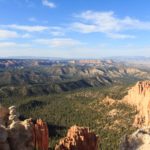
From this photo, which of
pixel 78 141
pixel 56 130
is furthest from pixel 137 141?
pixel 56 130

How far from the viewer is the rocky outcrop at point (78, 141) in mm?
69562

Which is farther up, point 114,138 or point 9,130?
point 9,130

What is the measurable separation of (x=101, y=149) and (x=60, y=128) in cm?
5167

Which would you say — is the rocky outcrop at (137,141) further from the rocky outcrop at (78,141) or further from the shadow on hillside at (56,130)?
the shadow on hillside at (56,130)

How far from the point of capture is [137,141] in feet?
160

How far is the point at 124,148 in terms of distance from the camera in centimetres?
4947

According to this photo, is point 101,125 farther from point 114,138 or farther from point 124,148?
point 124,148

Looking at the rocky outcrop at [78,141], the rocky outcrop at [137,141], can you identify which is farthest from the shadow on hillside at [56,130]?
the rocky outcrop at [137,141]

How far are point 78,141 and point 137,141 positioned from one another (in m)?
24.3

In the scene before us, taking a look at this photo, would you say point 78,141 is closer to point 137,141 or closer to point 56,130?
point 137,141

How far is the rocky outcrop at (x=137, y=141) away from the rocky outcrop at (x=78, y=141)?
858 inches

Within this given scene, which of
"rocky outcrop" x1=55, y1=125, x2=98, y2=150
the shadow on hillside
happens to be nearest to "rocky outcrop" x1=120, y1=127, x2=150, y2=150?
"rocky outcrop" x1=55, y1=125, x2=98, y2=150

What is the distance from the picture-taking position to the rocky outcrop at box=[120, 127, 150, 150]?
47.6 m

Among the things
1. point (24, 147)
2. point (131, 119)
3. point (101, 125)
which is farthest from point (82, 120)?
point (24, 147)
